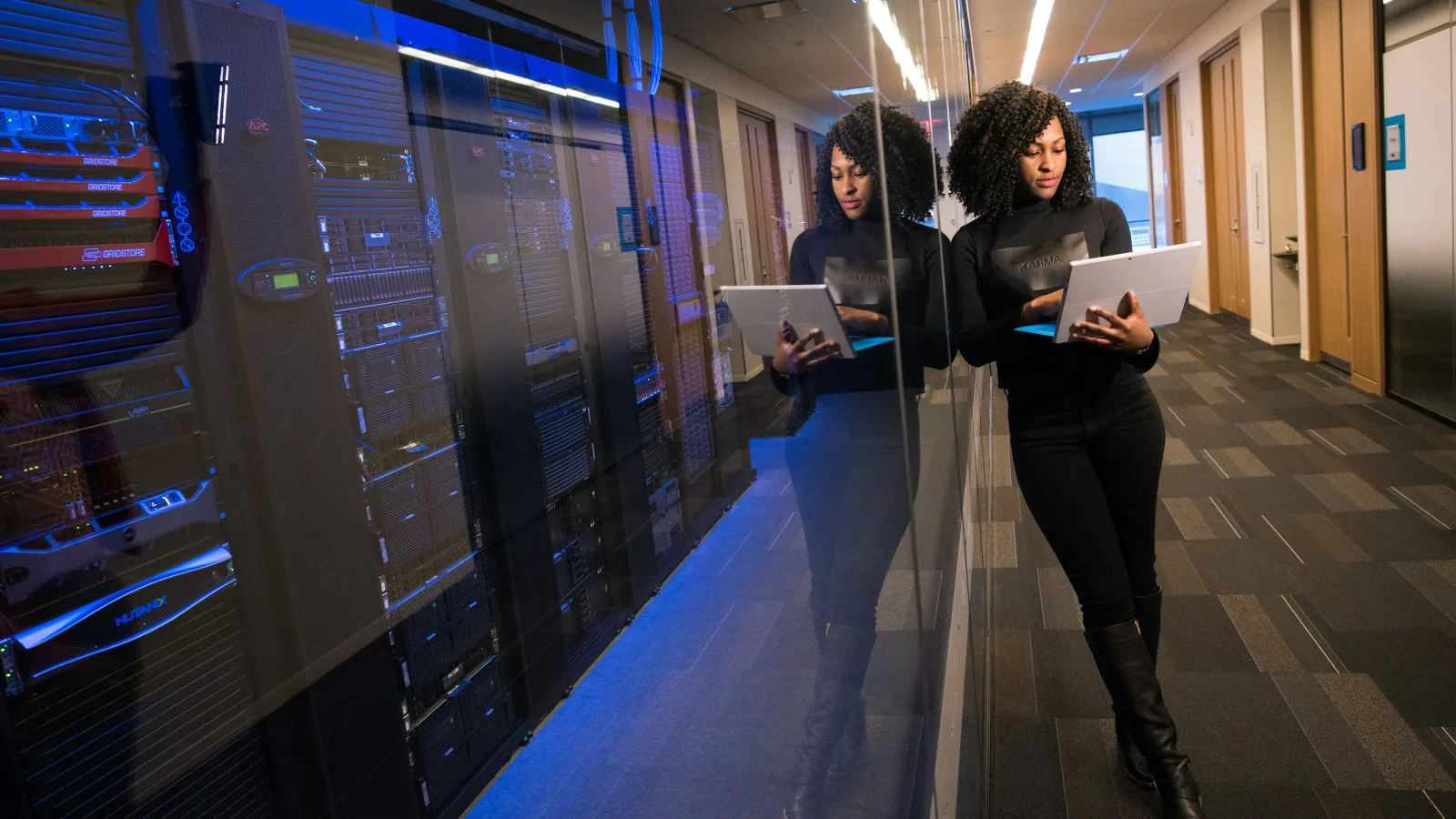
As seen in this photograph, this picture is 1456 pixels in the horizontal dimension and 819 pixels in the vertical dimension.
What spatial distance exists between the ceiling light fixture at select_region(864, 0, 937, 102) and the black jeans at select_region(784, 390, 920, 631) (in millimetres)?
463

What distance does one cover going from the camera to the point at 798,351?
66cm

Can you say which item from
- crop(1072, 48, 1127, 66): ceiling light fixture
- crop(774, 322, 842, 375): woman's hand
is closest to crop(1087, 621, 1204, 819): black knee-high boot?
crop(774, 322, 842, 375): woman's hand

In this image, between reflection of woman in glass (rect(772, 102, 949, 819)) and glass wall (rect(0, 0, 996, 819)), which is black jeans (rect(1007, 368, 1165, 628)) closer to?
reflection of woman in glass (rect(772, 102, 949, 819))

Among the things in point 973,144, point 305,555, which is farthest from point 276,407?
point 973,144

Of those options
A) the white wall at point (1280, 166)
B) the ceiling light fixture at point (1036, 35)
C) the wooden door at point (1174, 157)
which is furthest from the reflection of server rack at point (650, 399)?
the wooden door at point (1174, 157)

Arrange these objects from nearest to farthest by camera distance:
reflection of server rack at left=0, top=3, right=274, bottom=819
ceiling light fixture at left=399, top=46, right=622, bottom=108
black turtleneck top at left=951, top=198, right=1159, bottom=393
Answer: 1. reflection of server rack at left=0, top=3, right=274, bottom=819
2. ceiling light fixture at left=399, top=46, right=622, bottom=108
3. black turtleneck top at left=951, top=198, right=1159, bottom=393

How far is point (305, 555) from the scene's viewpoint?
339 mm

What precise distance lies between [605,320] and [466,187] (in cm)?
16

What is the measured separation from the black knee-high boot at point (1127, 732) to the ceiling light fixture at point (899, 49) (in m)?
1.07

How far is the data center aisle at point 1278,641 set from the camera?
1799mm

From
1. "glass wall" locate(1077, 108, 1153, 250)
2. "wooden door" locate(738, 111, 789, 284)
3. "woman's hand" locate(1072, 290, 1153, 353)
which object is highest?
"glass wall" locate(1077, 108, 1153, 250)

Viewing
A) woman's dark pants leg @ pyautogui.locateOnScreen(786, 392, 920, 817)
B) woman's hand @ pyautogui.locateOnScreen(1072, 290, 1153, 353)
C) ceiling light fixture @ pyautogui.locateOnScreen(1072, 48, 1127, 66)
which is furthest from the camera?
ceiling light fixture @ pyautogui.locateOnScreen(1072, 48, 1127, 66)

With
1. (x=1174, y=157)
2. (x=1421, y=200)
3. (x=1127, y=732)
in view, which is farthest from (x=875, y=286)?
(x=1174, y=157)

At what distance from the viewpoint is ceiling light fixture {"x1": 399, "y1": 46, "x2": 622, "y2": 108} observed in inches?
14.8
